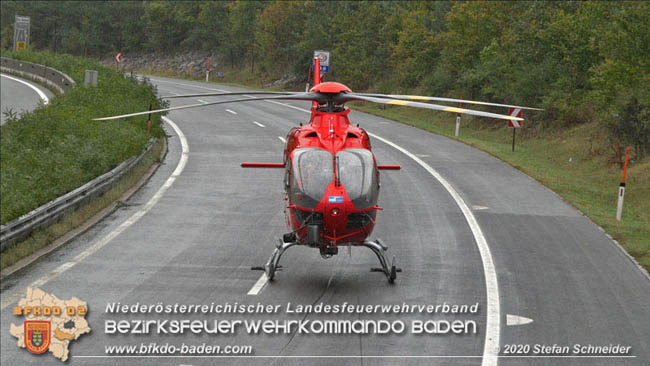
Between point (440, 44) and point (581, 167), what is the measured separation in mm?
22267

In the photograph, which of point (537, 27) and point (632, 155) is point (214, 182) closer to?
point (632, 155)

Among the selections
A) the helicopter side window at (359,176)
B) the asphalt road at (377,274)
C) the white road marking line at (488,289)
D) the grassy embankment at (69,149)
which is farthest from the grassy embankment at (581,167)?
the grassy embankment at (69,149)

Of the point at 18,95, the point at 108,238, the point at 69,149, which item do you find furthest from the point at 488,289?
the point at 18,95

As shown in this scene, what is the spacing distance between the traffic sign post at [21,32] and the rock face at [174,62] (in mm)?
13998

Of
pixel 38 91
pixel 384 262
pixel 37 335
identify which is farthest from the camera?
pixel 38 91

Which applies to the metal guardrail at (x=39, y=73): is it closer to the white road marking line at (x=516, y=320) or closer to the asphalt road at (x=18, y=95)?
the asphalt road at (x=18, y=95)

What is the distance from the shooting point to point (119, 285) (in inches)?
450

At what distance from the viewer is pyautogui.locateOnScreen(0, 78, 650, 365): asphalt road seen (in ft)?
31.1

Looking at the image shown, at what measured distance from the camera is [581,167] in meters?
27.9

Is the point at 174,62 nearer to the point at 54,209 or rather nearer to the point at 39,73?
the point at 39,73

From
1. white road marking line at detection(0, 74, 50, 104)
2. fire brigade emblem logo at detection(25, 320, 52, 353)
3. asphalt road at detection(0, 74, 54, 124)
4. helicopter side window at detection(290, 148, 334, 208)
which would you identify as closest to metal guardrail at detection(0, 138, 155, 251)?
fire brigade emblem logo at detection(25, 320, 52, 353)

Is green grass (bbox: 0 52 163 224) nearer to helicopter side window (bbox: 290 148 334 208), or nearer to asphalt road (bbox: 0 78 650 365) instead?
asphalt road (bbox: 0 78 650 365)

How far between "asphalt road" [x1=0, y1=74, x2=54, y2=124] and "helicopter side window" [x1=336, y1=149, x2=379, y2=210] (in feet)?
73.1

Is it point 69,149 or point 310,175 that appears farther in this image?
point 69,149
